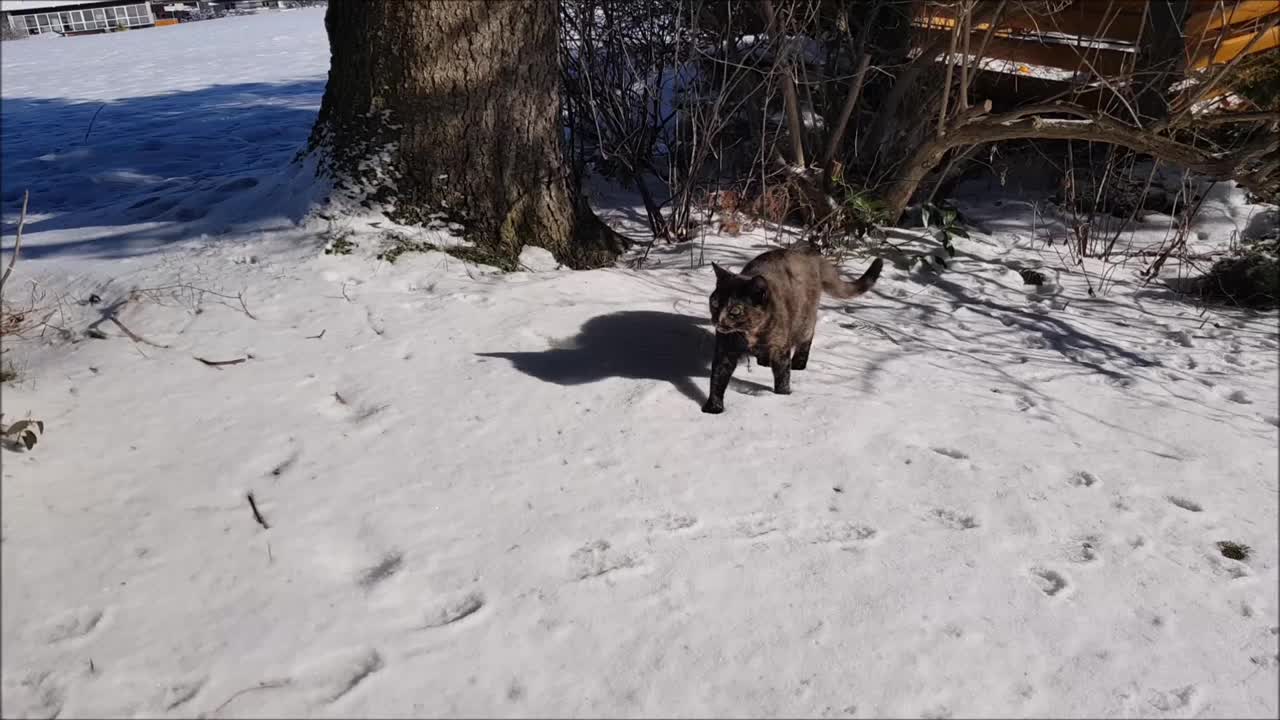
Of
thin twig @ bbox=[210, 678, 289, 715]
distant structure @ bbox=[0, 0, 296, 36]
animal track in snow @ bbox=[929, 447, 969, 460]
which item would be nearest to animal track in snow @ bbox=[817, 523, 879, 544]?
→ animal track in snow @ bbox=[929, 447, 969, 460]

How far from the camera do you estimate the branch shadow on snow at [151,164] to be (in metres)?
4.15

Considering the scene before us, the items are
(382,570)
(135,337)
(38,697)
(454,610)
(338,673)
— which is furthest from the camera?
(135,337)

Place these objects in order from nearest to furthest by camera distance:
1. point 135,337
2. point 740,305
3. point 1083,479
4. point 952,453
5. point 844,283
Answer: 1. point 1083,479
2. point 952,453
3. point 740,305
4. point 135,337
5. point 844,283

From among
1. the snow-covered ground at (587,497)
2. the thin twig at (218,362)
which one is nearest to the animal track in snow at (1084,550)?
the snow-covered ground at (587,497)

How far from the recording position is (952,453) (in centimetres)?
285

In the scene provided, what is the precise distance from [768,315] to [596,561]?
1296mm

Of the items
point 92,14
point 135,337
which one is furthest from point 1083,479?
point 92,14

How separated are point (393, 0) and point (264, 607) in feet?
9.66

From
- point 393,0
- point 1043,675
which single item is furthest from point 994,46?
point 1043,675

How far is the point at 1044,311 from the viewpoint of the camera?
14.0ft

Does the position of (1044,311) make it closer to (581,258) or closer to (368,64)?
(581,258)

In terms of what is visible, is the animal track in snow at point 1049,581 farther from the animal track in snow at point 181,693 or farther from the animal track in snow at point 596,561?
the animal track in snow at point 181,693

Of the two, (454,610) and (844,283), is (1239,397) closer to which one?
(844,283)

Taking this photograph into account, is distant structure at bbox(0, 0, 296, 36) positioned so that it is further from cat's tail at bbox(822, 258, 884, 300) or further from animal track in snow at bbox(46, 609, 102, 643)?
cat's tail at bbox(822, 258, 884, 300)
